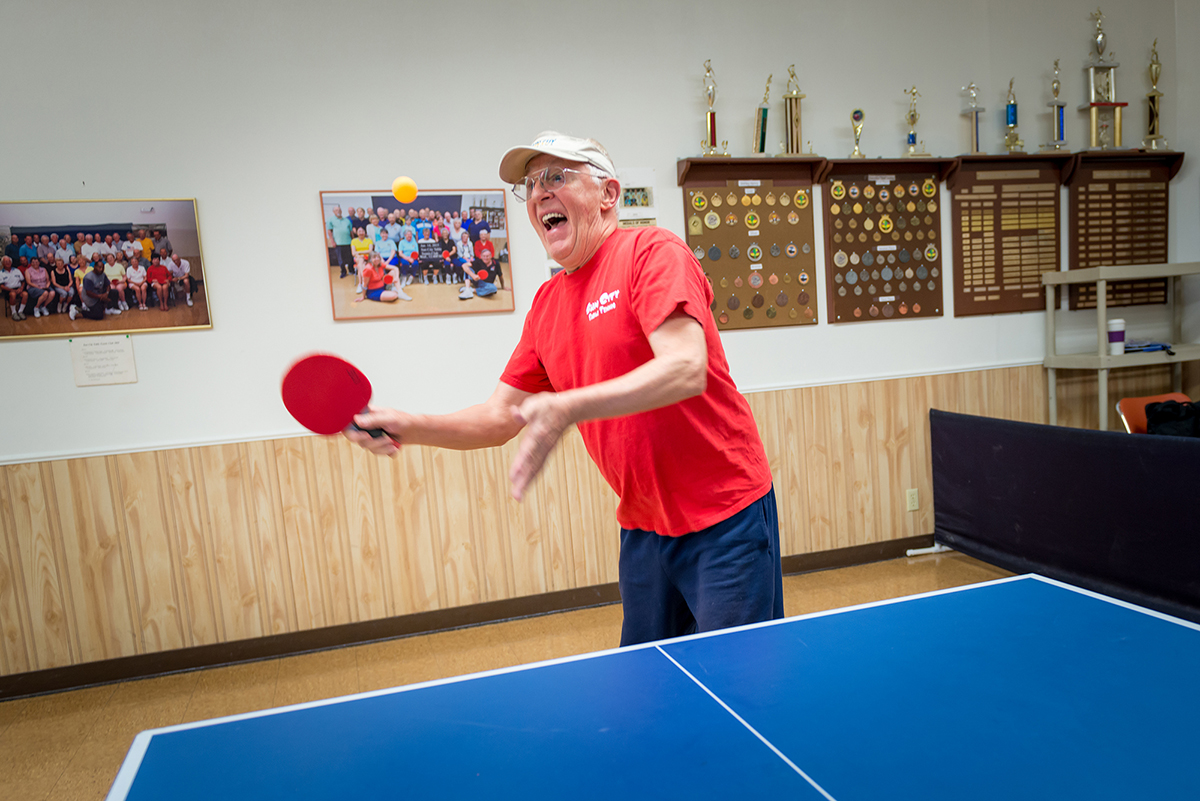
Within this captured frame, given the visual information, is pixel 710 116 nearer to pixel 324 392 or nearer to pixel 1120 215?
pixel 1120 215

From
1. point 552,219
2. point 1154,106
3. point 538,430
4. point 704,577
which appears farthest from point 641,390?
point 1154,106

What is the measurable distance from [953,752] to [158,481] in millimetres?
3128

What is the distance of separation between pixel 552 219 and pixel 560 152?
0.19 m

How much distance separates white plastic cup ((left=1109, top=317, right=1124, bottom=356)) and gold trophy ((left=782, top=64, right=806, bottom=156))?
1.90 m

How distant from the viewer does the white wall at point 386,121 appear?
115 inches

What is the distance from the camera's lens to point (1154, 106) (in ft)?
13.5

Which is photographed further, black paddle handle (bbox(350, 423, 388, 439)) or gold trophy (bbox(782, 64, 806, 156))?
gold trophy (bbox(782, 64, 806, 156))

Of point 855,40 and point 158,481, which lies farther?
point 855,40

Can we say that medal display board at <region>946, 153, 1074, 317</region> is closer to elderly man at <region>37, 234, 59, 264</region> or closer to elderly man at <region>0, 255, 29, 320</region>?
elderly man at <region>37, 234, 59, 264</region>

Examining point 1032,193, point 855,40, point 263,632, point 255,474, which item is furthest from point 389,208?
point 1032,193

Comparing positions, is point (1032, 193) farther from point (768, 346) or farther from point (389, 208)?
point (389, 208)

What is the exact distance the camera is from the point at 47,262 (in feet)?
9.48

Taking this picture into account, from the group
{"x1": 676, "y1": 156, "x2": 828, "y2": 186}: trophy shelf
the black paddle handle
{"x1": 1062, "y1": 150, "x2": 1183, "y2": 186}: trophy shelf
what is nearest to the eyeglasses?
the black paddle handle

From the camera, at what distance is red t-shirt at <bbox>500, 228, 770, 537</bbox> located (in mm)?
1529
